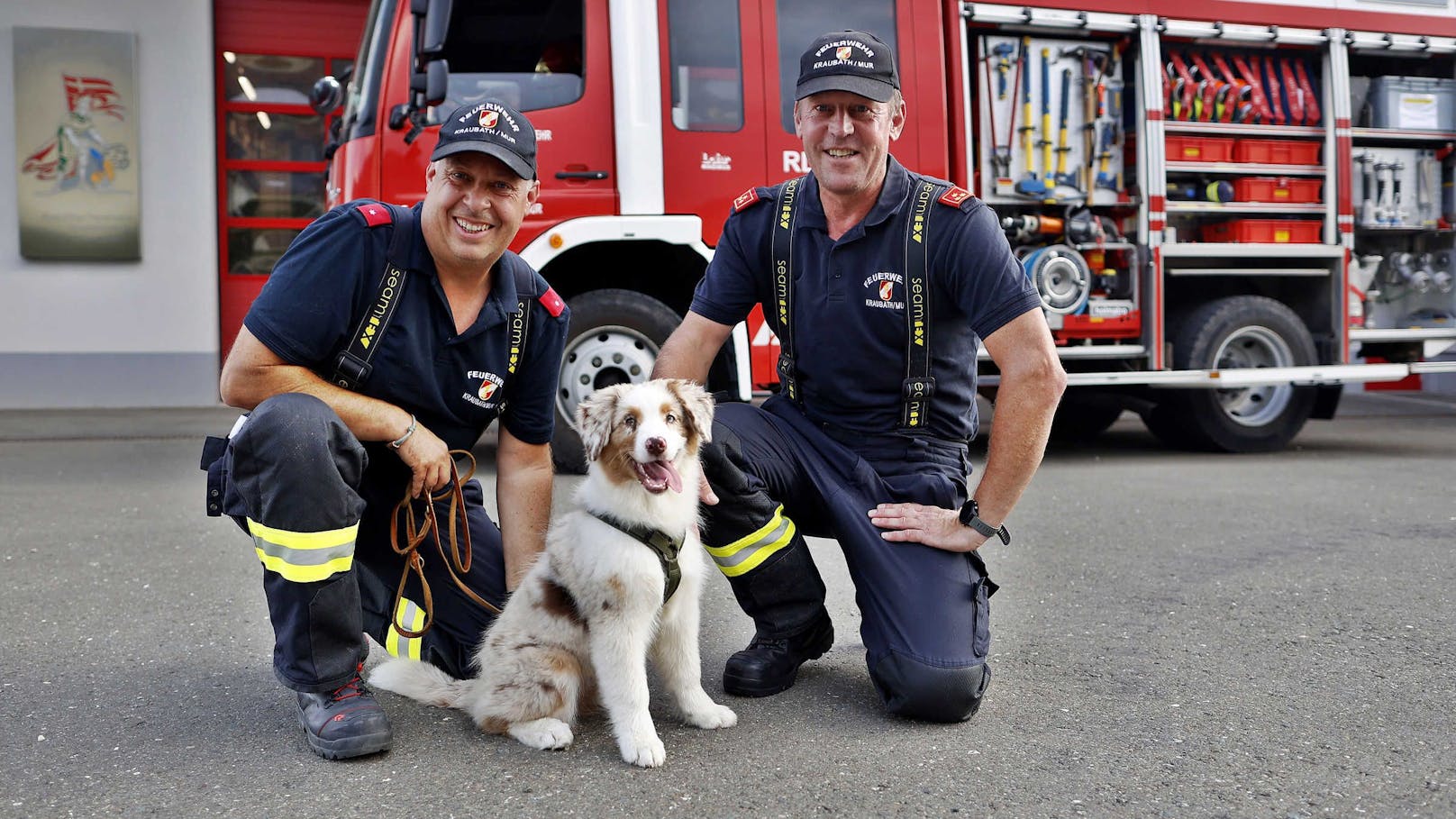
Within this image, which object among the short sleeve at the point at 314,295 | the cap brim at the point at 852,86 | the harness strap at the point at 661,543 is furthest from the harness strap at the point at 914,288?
the short sleeve at the point at 314,295

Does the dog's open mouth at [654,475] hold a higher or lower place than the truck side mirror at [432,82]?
lower

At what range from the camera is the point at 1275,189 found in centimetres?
784

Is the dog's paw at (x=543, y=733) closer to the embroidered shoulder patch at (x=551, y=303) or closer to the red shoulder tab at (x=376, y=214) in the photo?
the embroidered shoulder patch at (x=551, y=303)

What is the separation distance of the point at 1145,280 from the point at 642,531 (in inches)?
229

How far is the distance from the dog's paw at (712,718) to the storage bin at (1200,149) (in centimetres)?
595

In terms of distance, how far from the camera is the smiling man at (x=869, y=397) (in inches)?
123

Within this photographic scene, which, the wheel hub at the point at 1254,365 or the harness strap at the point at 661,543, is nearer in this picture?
the harness strap at the point at 661,543

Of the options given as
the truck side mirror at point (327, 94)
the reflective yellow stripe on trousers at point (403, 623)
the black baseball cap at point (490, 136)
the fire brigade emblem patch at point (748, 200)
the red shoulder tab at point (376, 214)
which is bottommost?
the reflective yellow stripe on trousers at point (403, 623)

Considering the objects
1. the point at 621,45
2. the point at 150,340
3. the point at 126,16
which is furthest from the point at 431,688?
the point at 126,16

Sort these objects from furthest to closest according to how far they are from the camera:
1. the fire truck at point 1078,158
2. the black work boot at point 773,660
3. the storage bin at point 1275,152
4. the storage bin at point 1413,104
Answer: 1. the storage bin at point 1413,104
2. the storage bin at point 1275,152
3. the fire truck at point 1078,158
4. the black work boot at point 773,660

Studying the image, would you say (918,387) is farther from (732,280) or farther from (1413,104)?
(1413,104)

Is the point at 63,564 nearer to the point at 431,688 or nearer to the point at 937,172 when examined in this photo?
the point at 431,688

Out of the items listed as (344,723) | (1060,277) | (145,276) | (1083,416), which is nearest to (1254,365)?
(1083,416)

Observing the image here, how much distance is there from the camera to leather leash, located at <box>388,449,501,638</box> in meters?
3.17
